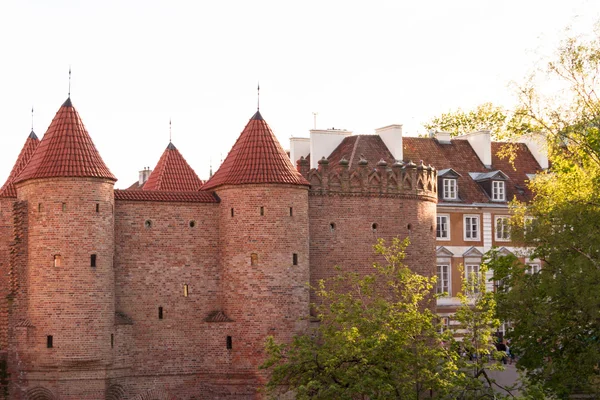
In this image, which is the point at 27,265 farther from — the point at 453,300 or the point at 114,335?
the point at 453,300

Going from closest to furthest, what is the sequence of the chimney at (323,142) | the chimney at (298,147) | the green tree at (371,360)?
the green tree at (371,360), the chimney at (323,142), the chimney at (298,147)

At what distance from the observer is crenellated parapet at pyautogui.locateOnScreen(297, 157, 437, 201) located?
4256 cm

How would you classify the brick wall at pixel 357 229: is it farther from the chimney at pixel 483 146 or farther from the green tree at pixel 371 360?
the chimney at pixel 483 146

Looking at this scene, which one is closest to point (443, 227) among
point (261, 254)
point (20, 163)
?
point (261, 254)

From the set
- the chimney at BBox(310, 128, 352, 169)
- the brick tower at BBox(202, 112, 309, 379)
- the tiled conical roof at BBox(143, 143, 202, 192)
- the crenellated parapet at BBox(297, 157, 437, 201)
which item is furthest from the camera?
the chimney at BBox(310, 128, 352, 169)

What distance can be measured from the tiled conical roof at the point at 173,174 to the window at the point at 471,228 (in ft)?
50.7

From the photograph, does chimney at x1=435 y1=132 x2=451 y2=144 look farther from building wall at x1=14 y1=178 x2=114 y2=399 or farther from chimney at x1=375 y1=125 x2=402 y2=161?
building wall at x1=14 y1=178 x2=114 y2=399

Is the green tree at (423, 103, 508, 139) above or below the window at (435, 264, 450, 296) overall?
above

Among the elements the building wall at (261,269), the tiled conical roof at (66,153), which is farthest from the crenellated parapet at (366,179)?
the tiled conical roof at (66,153)

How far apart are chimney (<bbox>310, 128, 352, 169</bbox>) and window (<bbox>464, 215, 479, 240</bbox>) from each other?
7271mm

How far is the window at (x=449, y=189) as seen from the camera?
2293 inches

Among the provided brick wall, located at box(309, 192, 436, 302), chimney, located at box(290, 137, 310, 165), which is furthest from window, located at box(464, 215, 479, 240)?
brick wall, located at box(309, 192, 436, 302)

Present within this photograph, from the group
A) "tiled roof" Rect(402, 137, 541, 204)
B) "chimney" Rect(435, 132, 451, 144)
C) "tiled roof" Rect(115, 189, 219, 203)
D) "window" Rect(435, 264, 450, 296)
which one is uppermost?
"chimney" Rect(435, 132, 451, 144)

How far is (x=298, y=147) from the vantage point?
195ft
